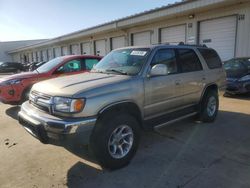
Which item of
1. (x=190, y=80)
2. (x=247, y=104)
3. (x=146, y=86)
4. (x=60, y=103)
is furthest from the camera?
(x=247, y=104)

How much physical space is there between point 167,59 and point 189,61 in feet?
2.59

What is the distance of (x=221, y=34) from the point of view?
478 inches

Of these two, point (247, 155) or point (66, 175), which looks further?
point (247, 155)

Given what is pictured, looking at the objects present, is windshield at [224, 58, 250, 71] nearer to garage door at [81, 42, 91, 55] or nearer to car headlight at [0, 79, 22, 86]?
car headlight at [0, 79, 22, 86]

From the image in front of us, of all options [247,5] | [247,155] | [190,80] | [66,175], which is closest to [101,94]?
[66,175]

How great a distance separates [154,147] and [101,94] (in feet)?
5.69

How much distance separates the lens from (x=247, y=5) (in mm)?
10711

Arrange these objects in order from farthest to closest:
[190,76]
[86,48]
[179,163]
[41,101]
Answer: [86,48] < [190,76] < [179,163] < [41,101]

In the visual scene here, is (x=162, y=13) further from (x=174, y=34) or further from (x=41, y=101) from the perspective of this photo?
(x=41, y=101)

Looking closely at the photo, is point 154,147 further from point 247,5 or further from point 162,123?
point 247,5

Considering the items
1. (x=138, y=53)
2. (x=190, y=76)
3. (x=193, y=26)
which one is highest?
(x=193, y=26)

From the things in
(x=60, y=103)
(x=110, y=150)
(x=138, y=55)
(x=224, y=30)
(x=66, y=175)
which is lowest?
(x=66, y=175)

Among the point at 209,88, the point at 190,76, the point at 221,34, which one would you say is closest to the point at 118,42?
the point at 221,34

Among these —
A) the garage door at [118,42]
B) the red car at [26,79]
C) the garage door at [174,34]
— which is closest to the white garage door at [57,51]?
the garage door at [118,42]
